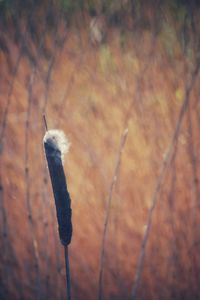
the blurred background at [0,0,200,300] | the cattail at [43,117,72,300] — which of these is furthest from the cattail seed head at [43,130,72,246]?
the blurred background at [0,0,200,300]

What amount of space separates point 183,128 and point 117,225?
52 cm

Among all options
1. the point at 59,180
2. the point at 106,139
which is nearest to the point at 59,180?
the point at 59,180

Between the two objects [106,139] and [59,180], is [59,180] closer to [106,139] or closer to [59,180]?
[59,180]

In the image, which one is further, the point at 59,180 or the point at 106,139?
the point at 106,139

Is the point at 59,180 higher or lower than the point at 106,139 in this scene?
lower

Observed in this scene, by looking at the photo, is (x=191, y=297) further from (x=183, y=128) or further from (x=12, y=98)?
(x=12, y=98)

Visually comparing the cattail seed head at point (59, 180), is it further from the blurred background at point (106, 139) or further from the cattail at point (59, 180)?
the blurred background at point (106, 139)

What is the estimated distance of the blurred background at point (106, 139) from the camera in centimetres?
119

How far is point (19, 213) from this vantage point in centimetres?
134

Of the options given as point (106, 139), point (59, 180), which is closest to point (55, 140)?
point (59, 180)

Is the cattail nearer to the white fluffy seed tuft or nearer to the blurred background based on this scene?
the white fluffy seed tuft

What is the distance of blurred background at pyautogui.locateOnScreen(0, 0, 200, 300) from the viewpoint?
1.19 metres

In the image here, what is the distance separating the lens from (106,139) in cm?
131

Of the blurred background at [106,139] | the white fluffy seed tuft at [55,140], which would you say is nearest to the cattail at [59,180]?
the white fluffy seed tuft at [55,140]
